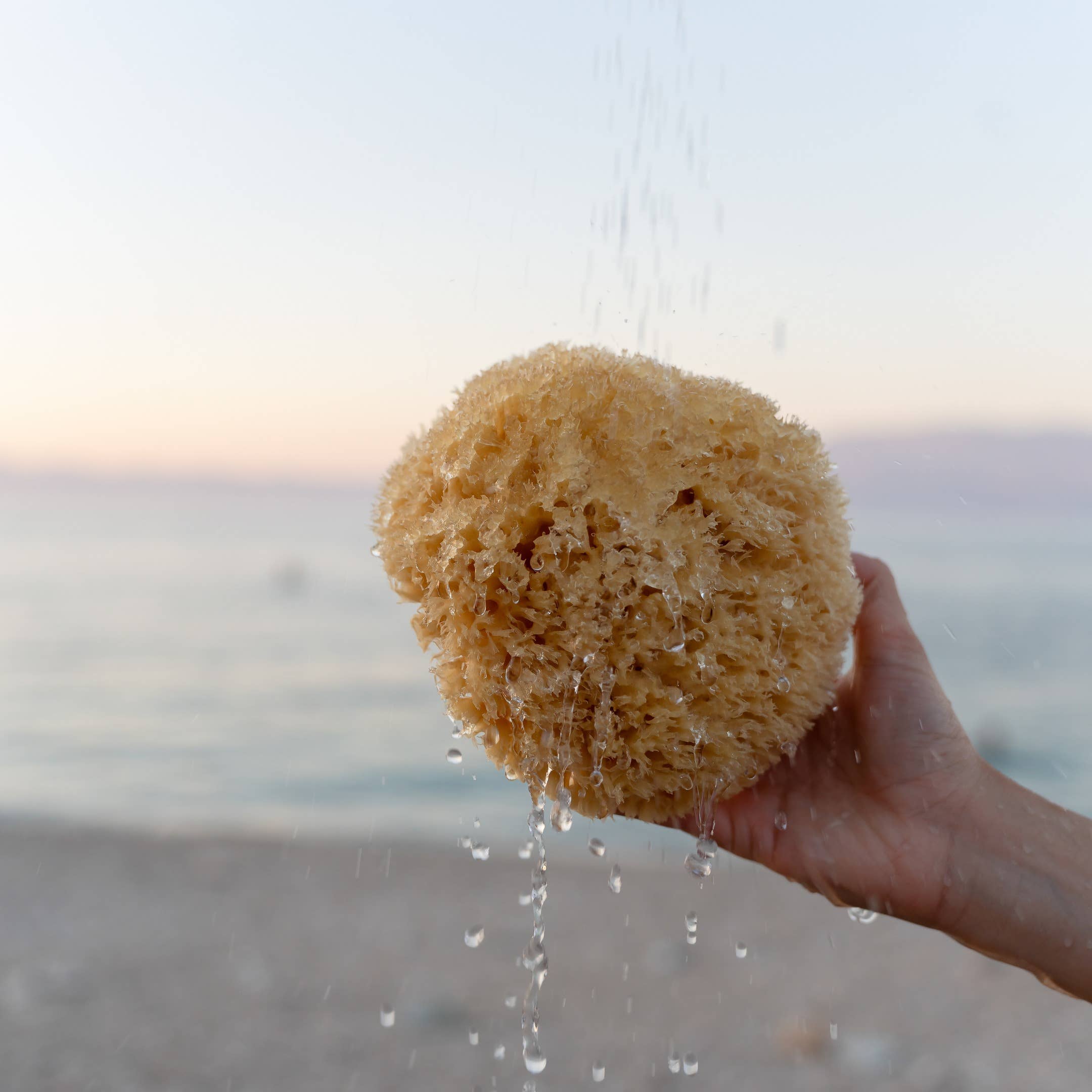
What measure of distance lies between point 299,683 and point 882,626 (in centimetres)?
1040

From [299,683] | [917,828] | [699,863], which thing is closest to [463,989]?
[699,863]

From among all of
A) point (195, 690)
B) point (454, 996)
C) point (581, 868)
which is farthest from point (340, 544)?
point (454, 996)

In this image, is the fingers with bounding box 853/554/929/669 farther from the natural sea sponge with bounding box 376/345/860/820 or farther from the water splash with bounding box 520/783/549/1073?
the water splash with bounding box 520/783/549/1073

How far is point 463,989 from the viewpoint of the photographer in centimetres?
432

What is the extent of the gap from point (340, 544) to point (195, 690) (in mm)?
9371

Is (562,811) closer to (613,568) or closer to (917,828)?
(613,568)

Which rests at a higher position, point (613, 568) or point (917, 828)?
point (613, 568)

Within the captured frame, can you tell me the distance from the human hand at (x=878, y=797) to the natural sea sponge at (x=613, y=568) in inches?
20.5

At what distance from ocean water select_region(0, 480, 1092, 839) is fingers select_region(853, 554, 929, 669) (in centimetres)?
549

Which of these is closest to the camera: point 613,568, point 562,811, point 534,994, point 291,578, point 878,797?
point 613,568

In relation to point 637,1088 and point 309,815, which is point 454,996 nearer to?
point 637,1088

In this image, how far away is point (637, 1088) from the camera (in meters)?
3.71

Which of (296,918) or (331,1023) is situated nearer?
(331,1023)

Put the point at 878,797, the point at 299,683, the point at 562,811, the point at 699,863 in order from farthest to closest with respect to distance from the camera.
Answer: the point at 299,683 < the point at 878,797 < the point at 699,863 < the point at 562,811
